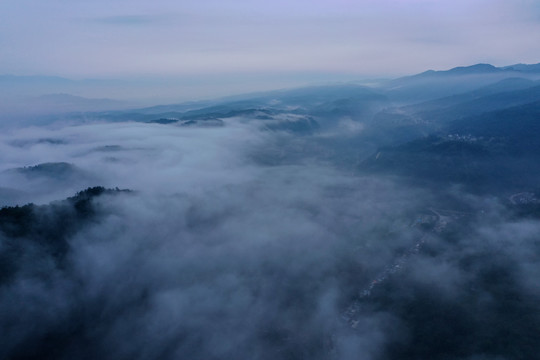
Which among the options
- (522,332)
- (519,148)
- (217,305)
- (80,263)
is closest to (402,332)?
(522,332)

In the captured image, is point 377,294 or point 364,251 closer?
point 377,294

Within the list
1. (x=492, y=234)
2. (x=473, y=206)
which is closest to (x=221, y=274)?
(x=492, y=234)

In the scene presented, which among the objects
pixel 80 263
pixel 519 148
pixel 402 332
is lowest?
pixel 402 332

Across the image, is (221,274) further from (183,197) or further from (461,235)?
(461,235)

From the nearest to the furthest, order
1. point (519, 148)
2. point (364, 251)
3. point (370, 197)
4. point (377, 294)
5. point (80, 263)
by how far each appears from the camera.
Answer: point (377, 294)
point (80, 263)
point (364, 251)
point (370, 197)
point (519, 148)

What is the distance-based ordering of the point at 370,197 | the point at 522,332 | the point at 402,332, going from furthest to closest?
the point at 370,197 → the point at 402,332 → the point at 522,332

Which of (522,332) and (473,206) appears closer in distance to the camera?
(522,332)

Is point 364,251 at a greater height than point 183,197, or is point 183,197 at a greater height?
point 183,197

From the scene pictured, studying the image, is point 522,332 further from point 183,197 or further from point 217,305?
point 183,197

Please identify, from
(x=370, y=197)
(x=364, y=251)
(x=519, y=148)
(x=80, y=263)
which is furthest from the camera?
(x=519, y=148)
